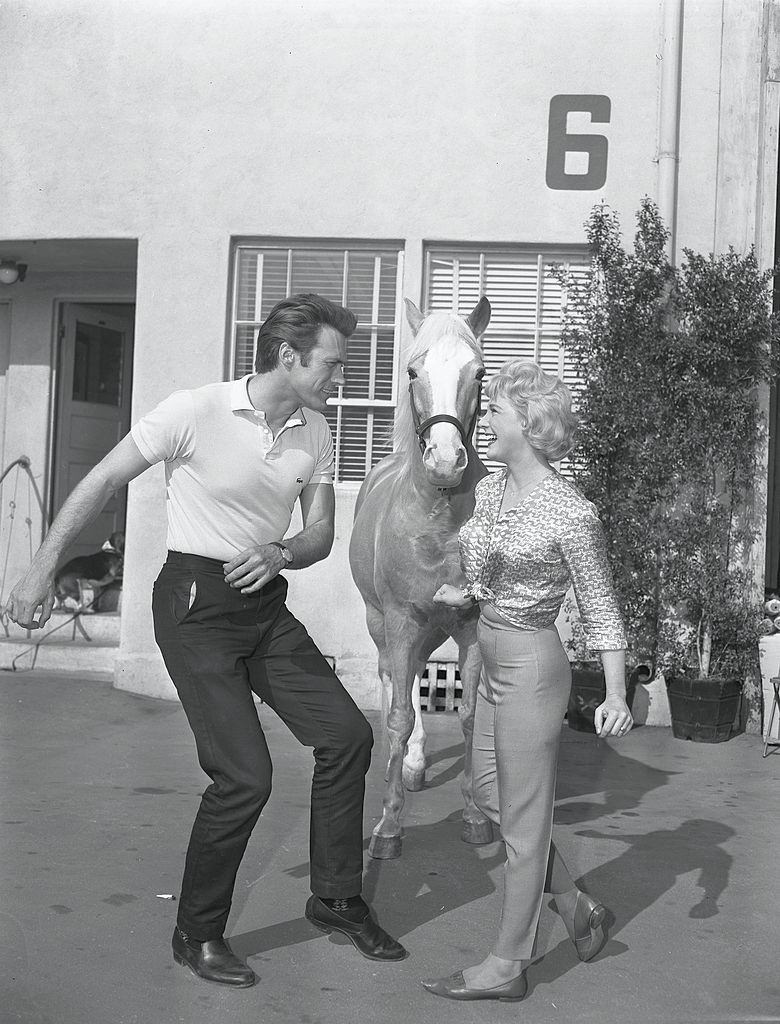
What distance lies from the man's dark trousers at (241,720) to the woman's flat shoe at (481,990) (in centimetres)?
42

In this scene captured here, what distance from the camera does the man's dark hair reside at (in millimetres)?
3637

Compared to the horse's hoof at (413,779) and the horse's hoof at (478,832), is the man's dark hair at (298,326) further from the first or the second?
the horse's hoof at (413,779)

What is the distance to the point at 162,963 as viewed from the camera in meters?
3.54

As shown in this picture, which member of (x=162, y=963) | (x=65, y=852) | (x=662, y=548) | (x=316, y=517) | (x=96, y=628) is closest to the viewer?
(x=162, y=963)

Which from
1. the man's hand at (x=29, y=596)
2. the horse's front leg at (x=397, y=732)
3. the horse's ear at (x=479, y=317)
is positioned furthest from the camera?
the horse's ear at (x=479, y=317)

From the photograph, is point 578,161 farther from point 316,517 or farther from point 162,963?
point 162,963

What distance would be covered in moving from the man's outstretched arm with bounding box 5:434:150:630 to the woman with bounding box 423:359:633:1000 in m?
1.07

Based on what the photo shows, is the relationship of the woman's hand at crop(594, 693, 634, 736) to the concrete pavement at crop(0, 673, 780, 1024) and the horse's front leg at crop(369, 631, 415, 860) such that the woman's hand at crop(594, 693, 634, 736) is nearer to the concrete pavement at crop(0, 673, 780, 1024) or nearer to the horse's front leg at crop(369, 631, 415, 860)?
the concrete pavement at crop(0, 673, 780, 1024)

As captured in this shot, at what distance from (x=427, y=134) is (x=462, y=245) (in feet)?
2.78

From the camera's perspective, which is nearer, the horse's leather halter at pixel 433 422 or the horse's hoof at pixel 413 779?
the horse's leather halter at pixel 433 422

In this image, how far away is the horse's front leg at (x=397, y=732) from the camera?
480 cm

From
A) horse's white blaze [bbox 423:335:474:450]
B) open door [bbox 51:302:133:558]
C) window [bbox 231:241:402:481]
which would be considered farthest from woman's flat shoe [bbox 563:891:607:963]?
open door [bbox 51:302:133:558]

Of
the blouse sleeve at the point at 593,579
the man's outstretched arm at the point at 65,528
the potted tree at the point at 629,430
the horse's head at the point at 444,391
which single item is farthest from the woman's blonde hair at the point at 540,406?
the potted tree at the point at 629,430

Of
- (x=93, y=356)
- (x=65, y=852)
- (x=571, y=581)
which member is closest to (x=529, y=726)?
(x=571, y=581)
